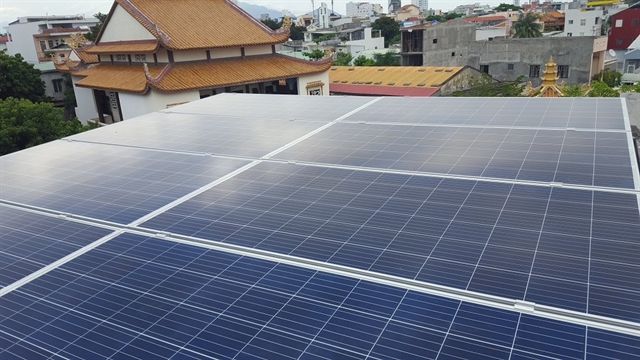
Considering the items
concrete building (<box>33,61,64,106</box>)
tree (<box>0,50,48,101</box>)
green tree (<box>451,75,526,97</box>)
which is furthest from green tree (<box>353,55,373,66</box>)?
tree (<box>0,50,48,101</box>)

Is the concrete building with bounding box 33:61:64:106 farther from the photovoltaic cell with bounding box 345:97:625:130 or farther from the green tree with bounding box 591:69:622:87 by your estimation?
the green tree with bounding box 591:69:622:87

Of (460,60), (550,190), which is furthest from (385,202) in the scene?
(460,60)

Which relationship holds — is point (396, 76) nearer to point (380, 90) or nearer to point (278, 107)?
point (380, 90)

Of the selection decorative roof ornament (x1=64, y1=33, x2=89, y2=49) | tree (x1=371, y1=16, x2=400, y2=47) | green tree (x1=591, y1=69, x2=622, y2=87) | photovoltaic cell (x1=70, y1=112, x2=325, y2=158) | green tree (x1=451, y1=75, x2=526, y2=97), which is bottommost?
green tree (x1=591, y1=69, x2=622, y2=87)

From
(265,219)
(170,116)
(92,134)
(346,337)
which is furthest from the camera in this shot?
(170,116)

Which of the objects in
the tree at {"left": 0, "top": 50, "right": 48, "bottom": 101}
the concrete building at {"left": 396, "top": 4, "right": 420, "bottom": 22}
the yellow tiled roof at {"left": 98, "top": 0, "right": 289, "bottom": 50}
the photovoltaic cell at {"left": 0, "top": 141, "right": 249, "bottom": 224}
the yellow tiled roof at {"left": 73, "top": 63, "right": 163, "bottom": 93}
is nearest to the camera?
the photovoltaic cell at {"left": 0, "top": 141, "right": 249, "bottom": 224}

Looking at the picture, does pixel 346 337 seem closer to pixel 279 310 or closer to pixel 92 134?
pixel 279 310

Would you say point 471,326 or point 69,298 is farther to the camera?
point 69,298
